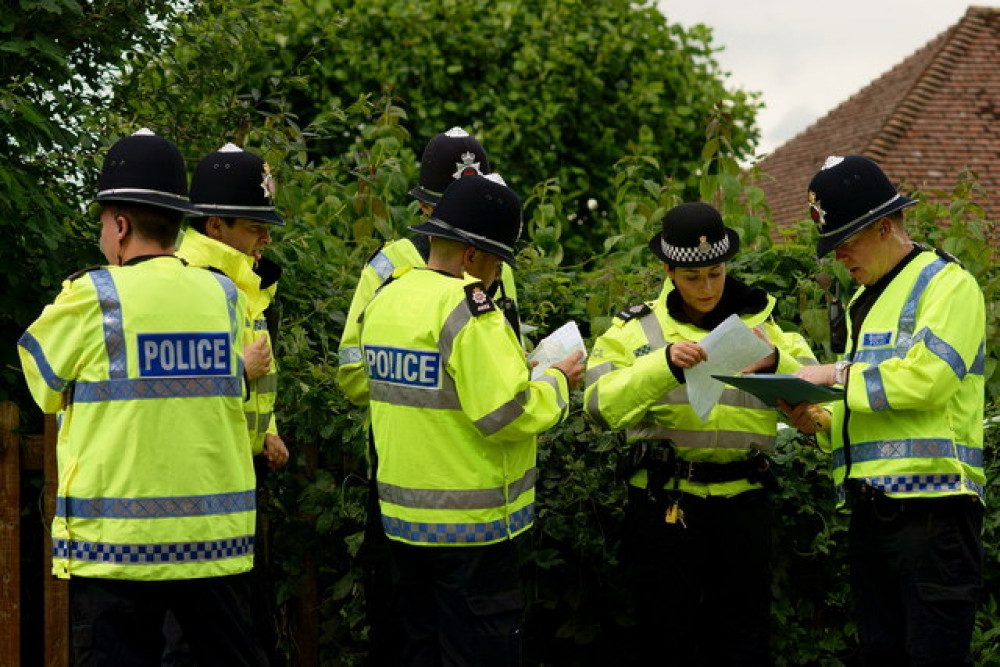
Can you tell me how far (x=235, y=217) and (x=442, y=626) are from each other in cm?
164

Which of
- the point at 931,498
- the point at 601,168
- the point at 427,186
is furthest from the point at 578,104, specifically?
the point at 931,498

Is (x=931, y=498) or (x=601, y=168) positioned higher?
(x=601, y=168)

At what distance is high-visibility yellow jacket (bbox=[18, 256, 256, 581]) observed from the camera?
3820 mm

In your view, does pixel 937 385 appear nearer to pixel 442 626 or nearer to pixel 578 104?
pixel 442 626

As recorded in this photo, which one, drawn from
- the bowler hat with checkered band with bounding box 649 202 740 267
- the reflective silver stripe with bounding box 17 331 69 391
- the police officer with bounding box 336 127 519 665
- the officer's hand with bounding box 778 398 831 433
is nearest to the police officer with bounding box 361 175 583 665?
the police officer with bounding box 336 127 519 665

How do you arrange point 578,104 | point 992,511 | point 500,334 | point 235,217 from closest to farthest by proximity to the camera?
point 500,334 → point 235,217 → point 992,511 → point 578,104

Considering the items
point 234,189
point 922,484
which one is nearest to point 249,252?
point 234,189

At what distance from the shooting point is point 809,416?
473 centimetres

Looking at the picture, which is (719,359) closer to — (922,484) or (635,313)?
(635,313)

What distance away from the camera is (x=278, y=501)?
558cm

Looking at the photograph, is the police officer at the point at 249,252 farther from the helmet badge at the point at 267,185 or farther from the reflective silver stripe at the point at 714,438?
the reflective silver stripe at the point at 714,438

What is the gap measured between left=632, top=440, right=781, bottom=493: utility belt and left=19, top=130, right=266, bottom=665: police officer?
1.68m

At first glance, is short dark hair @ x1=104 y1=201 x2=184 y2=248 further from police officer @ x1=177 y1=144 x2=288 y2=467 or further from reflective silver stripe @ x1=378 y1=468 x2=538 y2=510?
reflective silver stripe @ x1=378 y1=468 x2=538 y2=510

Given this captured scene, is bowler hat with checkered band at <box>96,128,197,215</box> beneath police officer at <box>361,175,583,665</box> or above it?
above
